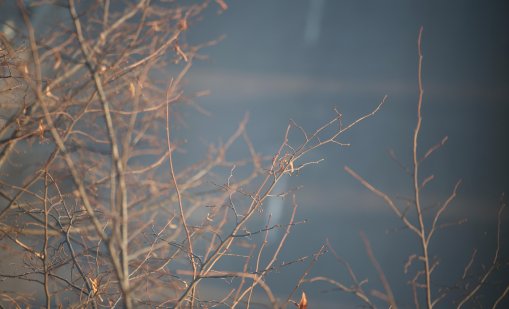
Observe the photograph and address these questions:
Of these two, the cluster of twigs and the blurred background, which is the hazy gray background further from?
the cluster of twigs

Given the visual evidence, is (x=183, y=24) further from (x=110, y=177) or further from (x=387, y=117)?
(x=387, y=117)

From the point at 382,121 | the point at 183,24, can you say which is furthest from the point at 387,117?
the point at 183,24

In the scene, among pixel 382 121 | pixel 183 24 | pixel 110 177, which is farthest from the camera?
pixel 382 121

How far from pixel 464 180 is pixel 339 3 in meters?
6.32

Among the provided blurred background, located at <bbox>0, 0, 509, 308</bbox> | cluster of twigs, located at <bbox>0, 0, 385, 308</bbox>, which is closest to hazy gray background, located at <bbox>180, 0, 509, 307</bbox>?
blurred background, located at <bbox>0, 0, 509, 308</bbox>

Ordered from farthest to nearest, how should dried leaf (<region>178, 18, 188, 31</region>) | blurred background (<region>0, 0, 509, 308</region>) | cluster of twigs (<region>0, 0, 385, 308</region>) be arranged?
blurred background (<region>0, 0, 509, 308</region>)
dried leaf (<region>178, 18, 188, 31</region>)
cluster of twigs (<region>0, 0, 385, 308</region>)

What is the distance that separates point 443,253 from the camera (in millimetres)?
11586

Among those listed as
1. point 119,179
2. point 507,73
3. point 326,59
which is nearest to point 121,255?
point 119,179

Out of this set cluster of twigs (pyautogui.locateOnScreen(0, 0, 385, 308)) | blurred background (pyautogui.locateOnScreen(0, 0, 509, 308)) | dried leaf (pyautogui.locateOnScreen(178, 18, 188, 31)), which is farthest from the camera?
blurred background (pyautogui.locateOnScreen(0, 0, 509, 308))

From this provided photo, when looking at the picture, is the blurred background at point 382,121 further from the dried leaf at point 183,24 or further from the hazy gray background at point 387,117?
the dried leaf at point 183,24

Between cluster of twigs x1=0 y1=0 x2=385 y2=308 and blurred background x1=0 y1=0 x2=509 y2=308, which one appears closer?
cluster of twigs x1=0 y1=0 x2=385 y2=308

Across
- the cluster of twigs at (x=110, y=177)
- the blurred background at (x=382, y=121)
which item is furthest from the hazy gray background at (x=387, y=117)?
the cluster of twigs at (x=110, y=177)

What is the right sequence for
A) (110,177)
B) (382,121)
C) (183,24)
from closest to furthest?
(110,177) → (183,24) → (382,121)

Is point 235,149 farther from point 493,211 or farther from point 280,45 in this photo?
point 493,211
